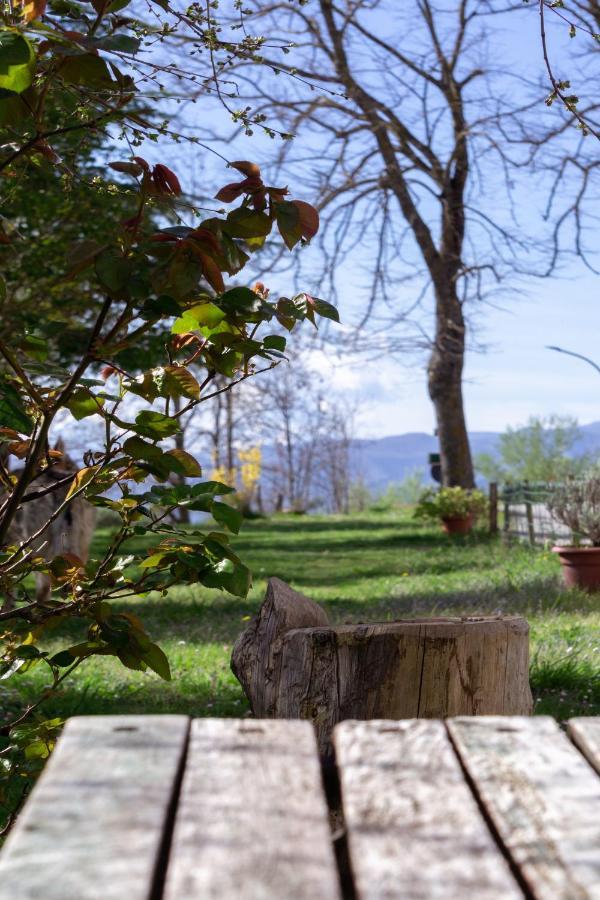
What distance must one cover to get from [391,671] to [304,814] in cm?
232

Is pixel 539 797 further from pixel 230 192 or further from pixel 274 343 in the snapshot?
pixel 230 192

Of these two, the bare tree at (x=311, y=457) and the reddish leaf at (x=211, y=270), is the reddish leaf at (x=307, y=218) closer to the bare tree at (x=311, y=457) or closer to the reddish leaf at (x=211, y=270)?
the reddish leaf at (x=211, y=270)

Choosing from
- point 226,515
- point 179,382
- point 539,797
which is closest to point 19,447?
point 179,382

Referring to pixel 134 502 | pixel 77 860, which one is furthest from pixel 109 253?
pixel 77 860

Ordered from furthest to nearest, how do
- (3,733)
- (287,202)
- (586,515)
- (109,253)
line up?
(586,515)
(3,733)
(287,202)
(109,253)

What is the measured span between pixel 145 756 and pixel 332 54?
750 inches

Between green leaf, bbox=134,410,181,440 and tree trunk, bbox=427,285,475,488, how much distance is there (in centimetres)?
1696

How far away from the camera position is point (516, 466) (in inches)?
1145

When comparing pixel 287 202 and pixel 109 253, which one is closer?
pixel 109 253

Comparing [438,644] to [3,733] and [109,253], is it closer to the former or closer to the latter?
[3,733]

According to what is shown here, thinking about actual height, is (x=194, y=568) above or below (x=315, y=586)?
above

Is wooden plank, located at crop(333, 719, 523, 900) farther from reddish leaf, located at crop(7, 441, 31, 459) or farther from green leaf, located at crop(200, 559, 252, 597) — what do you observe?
reddish leaf, located at crop(7, 441, 31, 459)

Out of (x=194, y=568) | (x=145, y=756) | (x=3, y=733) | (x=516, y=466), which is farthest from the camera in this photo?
(x=516, y=466)

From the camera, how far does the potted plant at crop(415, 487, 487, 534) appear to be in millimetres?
17281
